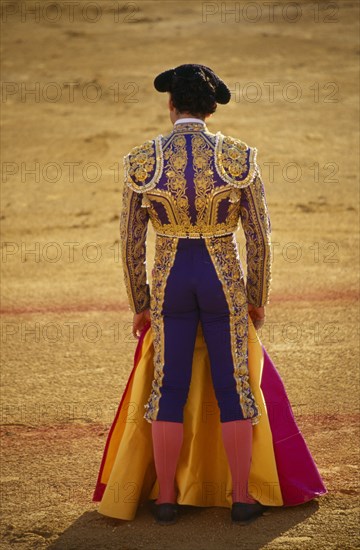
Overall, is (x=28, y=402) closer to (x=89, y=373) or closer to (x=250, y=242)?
(x=89, y=373)

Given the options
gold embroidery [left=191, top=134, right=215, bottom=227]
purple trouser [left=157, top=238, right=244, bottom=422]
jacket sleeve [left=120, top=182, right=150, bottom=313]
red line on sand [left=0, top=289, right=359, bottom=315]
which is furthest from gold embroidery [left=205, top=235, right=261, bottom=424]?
red line on sand [left=0, top=289, right=359, bottom=315]

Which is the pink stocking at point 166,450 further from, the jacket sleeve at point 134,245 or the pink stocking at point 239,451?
the jacket sleeve at point 134,245

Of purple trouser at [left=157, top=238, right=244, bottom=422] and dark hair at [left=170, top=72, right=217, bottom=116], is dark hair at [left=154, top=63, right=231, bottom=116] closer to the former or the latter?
dark hair at [left=170, top=72, right=217, bottom=116]

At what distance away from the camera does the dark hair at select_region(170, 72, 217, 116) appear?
3572mm

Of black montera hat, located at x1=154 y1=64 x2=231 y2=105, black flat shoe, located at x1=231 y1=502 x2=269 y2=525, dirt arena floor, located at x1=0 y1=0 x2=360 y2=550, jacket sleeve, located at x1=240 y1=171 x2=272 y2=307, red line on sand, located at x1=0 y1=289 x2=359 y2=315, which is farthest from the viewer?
red line on sand, located at x1=0 y1=289 x2=359 y2=315

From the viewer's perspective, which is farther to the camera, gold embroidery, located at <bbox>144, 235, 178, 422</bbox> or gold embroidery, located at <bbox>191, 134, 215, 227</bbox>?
gold embroidery, located at <bbox>144, 235, 178, 422</bbox>

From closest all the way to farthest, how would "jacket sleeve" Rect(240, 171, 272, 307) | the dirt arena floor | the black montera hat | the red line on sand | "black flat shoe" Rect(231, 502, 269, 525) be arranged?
the black montera hat
"jacket sleeve" Rect(240, 171, 272, 307)
"black flat shoe" Rect(231, 502, 269, 525)
the dirt arena floor
the red line on sand

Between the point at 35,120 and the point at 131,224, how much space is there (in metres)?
7.96

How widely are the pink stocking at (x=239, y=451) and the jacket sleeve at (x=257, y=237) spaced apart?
49 cm

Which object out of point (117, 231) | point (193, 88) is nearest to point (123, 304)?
point (117, 231)

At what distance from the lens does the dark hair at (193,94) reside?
141 inches

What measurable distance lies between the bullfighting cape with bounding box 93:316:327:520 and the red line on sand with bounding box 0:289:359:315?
2.88 meters

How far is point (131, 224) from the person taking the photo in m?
3.76

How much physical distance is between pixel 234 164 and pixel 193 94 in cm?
30
